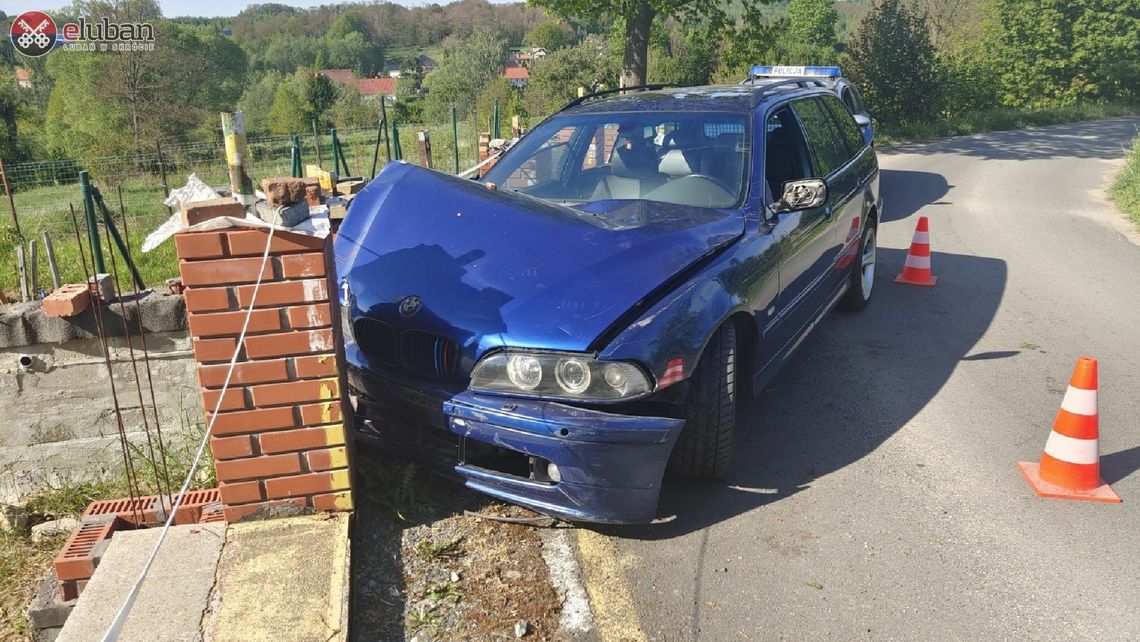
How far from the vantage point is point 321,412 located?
299 centimetres

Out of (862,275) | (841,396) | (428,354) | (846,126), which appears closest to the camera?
(428,354)

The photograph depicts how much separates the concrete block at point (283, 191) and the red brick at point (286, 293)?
38 centimetres

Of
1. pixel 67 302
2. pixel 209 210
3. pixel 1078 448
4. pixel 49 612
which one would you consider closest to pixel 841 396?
pixel 1078 448

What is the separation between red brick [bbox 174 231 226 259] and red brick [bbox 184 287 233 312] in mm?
119

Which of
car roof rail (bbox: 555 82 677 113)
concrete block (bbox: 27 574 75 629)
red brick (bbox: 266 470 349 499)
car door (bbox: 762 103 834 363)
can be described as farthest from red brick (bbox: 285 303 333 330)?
car roof rail (bbox: 555 82 677 113)

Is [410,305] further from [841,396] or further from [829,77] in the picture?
[829,77]

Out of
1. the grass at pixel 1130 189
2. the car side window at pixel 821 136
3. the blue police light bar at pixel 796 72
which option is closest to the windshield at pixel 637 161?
the car side window at pixel 821 136

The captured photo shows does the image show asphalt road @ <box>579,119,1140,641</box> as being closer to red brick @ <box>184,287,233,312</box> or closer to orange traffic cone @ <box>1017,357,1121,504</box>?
orange traffic cone @ <box>1017,357,1121,504</box>

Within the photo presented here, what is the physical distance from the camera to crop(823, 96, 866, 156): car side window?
5957 mm

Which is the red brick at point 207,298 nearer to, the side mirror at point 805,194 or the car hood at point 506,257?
the car hood at point 506,257

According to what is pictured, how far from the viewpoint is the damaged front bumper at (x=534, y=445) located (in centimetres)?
293

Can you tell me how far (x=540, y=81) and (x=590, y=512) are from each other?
3281 centimetres

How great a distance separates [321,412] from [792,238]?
8.69 ft

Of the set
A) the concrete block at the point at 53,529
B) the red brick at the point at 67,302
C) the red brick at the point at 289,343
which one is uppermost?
the red brick at the point at 289,343
